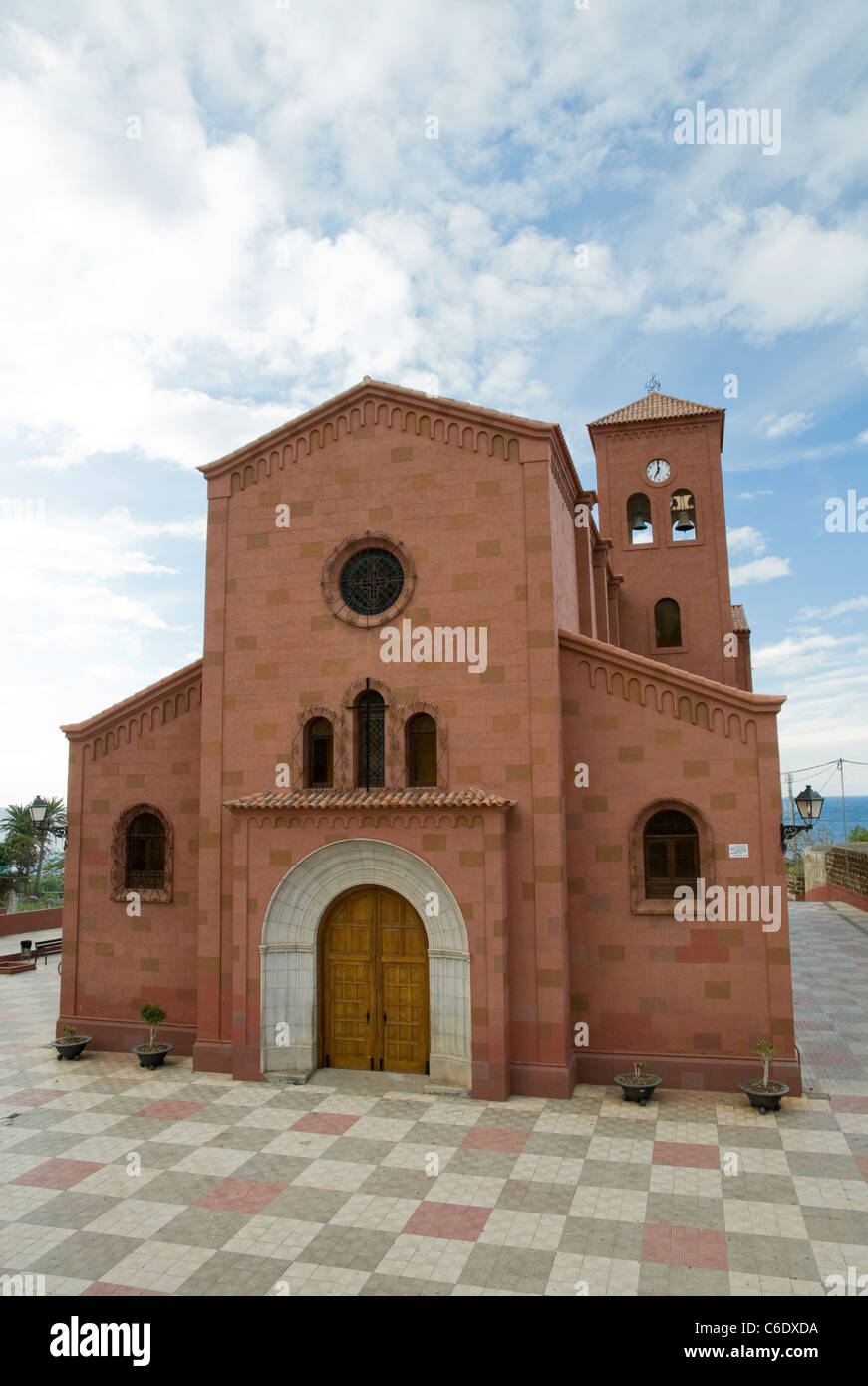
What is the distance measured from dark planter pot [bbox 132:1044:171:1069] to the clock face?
20275mm

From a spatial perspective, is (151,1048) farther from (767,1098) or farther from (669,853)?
(767,1098)

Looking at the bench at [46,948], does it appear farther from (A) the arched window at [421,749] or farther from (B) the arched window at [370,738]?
(A) the arched window at [421,749]

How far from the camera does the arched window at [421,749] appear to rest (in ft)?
53.0

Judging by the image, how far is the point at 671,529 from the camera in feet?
87.1

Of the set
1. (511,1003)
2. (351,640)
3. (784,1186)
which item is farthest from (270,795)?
(784,1186)

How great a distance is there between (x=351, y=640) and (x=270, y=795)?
3240mm

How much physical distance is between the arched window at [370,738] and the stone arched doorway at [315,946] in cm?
141

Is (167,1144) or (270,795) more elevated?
(270,795)

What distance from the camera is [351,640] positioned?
16.6 meters

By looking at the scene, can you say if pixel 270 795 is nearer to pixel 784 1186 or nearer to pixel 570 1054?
pixel 570 1054

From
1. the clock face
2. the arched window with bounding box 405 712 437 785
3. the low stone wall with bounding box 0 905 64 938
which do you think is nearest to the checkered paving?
the arched window with bounding box 405 712 437 785

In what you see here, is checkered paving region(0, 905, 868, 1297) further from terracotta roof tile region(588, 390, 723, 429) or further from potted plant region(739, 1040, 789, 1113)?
terracotta roof tile region(588, 390, 723, 429)

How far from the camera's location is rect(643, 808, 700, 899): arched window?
15.2 metres

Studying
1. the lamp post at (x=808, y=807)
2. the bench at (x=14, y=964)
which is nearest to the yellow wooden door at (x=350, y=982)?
the lamp post at (x=808, y=807)
